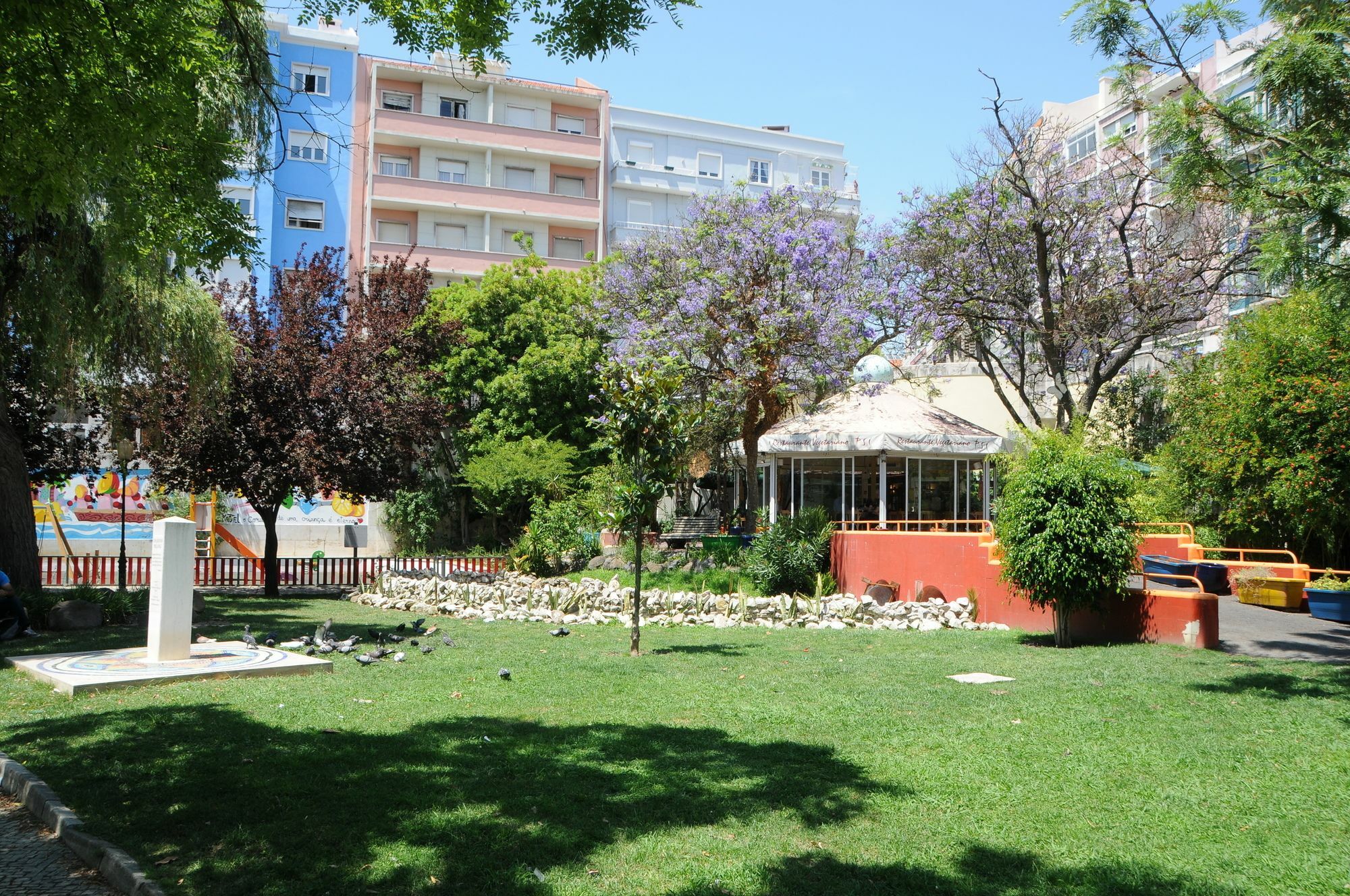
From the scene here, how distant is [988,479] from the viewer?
2564 cm

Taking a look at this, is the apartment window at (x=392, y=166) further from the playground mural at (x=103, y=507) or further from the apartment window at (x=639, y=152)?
the playground mural at (x=103, y=507)

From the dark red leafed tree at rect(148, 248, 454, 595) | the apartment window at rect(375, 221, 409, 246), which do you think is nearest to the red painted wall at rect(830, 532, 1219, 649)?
the dark red leafed tree at rect(148, 248, 454, 595)

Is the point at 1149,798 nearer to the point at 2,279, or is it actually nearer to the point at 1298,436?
the point at 2,279

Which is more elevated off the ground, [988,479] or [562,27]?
[562,27]

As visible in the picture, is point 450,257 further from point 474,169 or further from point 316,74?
point 316,74

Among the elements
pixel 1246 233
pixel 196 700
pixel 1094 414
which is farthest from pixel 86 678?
pixel 1094 414

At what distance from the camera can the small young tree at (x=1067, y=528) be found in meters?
12.6

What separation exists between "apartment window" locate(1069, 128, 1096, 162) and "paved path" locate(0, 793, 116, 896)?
41701 mm

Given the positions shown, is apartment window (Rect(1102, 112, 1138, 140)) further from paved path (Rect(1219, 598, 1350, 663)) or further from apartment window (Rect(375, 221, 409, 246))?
apartment window (Rect(375, 221, 409, 246))

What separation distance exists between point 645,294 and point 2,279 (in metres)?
16.5

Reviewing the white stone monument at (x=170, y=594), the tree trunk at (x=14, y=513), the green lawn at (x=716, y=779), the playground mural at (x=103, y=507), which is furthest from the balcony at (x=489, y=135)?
the green lawn at (x=716, y=779)

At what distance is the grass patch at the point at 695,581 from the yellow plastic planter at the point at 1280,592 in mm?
8859

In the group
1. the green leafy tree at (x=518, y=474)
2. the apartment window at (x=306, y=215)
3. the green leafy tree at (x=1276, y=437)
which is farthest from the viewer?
the apartment window at (x=306, y=215)

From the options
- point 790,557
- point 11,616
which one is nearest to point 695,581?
point 790,557
